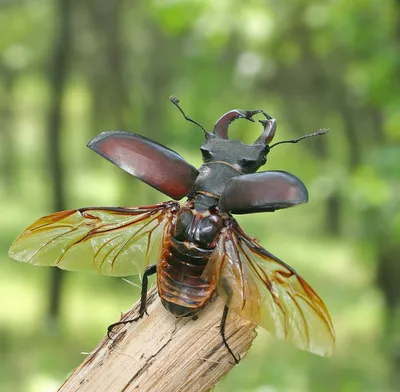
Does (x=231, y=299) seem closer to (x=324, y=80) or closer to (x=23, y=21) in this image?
(x=23, y=21)

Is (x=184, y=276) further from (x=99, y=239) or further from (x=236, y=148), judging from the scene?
(x=236, y=148)

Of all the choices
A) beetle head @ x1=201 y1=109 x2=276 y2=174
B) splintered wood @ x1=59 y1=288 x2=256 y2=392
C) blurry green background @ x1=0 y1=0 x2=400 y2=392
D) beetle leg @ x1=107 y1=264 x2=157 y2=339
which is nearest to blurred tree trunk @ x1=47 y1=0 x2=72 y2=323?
blurry green background @ x1=0 y1=0 x2=400 y2=392

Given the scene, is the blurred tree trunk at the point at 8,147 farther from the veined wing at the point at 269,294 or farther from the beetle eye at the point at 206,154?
the veined wing at the point at 269,294

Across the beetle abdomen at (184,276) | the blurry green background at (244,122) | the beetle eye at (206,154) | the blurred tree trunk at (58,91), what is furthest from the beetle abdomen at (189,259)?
the blurred tree trunk at (58,91)

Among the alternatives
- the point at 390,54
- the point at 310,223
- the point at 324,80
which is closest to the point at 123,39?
the point at 324,80

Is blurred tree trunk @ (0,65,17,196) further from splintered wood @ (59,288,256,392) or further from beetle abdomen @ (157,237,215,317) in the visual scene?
splintered wood @ (59,288,256,392)
